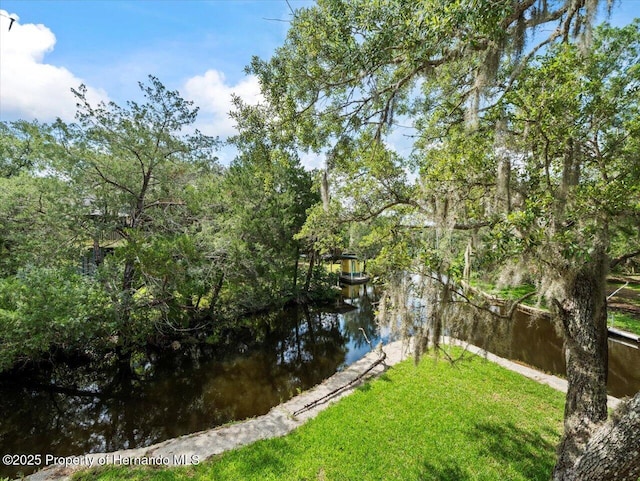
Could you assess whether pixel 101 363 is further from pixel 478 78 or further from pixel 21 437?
pixel 478 78

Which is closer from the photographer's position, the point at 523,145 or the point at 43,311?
the point at 523,145

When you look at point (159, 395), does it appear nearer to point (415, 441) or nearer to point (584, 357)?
point (415, 441)

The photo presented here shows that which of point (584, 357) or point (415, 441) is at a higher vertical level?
point (584, 357)

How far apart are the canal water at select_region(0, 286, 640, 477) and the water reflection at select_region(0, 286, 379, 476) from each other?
0.06 feet

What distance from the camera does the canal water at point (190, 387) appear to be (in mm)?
5332

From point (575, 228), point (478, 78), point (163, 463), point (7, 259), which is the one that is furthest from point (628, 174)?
point (7, 259)

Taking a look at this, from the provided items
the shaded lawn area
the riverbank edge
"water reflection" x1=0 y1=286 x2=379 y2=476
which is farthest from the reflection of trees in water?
the shaded lawn area

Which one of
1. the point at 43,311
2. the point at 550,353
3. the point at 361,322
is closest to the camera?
the point at 43,311

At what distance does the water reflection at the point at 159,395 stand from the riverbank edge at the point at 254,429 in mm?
988

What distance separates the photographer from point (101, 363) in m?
7.90

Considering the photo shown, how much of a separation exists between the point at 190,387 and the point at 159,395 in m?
0.65

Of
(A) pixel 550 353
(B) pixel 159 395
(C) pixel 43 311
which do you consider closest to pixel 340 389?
(B) pixel 159 395

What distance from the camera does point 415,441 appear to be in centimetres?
431

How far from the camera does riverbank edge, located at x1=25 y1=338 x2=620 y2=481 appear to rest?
399 centimetres
